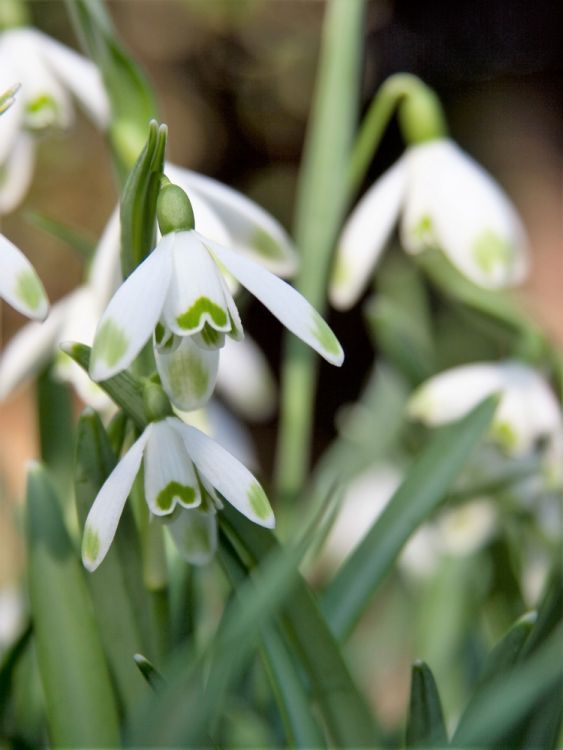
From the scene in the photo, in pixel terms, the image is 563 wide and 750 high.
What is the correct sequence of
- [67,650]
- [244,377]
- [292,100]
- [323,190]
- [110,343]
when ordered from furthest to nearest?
[292,100], [244,377], [323,190], [67,650], [110,343]

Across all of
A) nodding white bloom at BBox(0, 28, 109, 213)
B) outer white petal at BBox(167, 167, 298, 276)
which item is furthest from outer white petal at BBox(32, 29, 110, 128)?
outer white petal at BBox(167, 167, 298, 276)

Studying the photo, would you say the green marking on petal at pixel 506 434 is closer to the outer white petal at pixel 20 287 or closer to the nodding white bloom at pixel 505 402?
the nodding white bloom at pixel 505 402

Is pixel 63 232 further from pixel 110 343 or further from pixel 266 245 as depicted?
pixel 110 343

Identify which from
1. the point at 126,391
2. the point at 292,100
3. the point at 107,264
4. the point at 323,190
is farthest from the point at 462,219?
the point at 292,100

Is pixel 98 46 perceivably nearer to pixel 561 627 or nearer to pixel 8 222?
pixel 561 627

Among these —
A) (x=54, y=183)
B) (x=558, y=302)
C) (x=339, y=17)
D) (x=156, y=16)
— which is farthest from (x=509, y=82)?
(x=339, y=17)

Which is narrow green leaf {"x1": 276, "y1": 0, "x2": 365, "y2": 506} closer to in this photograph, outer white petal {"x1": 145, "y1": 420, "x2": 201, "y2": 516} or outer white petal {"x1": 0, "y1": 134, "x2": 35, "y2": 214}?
outer white petal {"x1": 0, "y1": 134, "x2": 35, "y2": 214}
